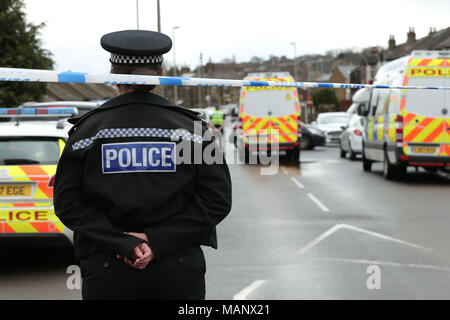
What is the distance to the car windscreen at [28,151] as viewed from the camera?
7809 mm

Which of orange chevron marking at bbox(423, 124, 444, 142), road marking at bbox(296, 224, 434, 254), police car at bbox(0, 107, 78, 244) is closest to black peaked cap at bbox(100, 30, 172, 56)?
police car at bbox(0, 107, 78, 244)

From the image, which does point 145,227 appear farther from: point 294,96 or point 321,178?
point 294,96

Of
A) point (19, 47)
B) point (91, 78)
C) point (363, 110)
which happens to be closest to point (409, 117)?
point (363, 110)

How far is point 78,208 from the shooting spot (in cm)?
323

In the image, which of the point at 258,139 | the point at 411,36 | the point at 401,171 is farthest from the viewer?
the point at 411,36

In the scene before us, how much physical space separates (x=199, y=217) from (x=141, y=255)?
0.30 m

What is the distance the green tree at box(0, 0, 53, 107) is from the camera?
30984mm

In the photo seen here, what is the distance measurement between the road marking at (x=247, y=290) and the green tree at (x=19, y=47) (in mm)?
24779

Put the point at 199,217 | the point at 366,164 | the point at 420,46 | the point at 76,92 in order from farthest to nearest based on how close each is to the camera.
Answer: the point at 76,92
the point at 420,46
the point at 366,164
the point at 199,217

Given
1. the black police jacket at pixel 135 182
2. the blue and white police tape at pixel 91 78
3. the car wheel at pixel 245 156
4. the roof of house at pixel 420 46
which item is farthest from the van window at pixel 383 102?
the roof of house at pixel 420 46

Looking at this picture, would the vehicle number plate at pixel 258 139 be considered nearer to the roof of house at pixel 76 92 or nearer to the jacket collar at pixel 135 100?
the jacket collar at pixel 135 100

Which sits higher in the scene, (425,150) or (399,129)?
(399,129)

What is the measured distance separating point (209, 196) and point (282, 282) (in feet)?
13.3

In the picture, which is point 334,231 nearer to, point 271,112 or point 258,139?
point 271,112
